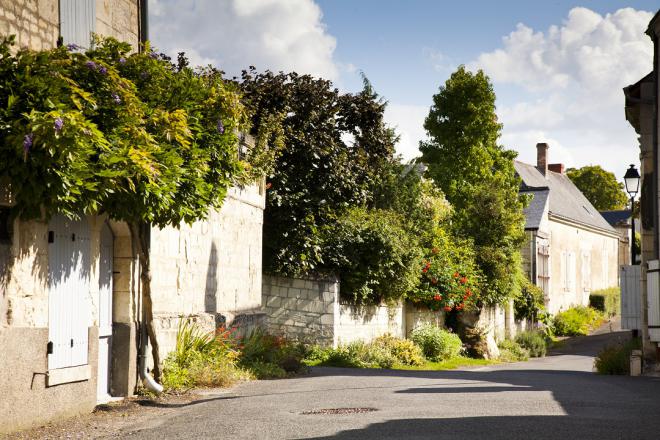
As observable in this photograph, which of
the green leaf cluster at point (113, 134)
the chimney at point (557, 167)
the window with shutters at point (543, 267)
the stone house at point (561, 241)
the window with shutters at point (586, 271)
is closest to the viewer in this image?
the green leaf cluster at point (113, 134)

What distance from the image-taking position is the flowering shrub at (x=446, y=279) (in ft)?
71.5

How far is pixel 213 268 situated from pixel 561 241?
27.1m

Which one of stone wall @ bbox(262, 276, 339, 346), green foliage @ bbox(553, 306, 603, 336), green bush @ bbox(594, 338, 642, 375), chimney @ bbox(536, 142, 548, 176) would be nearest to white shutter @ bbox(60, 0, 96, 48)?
stone wall @ bbox(262, 276, 339, 346)

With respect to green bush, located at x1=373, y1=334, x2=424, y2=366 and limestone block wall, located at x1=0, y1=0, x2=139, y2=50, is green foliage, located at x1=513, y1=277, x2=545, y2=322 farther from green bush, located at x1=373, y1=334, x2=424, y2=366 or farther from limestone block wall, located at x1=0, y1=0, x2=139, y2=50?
limestone block wall, located at x1=0, y1=0, x2=139, y2=50

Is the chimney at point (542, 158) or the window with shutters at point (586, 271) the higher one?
the chimney at point (542, 158)

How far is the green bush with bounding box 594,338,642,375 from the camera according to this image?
15994 millimetres

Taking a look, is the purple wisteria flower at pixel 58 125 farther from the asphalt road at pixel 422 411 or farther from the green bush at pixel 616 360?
the green bush at pixel 616 360

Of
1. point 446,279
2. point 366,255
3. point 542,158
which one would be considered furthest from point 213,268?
point 542,158

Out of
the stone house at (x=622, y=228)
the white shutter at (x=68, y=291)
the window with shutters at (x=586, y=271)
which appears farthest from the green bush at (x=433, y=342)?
the stone house at (x=622, y=228)

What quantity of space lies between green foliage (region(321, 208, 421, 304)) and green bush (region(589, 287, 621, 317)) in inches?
996

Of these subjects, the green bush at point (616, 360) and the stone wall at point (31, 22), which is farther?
the green bush at point (616, 360)

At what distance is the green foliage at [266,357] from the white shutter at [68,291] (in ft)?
14.0

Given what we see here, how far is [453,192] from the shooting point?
29.0 m

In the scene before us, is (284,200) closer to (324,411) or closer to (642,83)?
(642,83)
